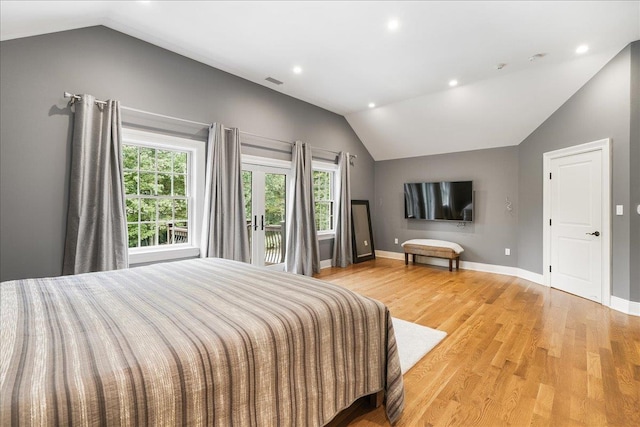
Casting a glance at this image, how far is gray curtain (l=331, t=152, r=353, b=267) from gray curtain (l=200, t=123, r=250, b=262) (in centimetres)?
225

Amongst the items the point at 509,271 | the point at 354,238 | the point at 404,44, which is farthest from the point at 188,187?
the point at 509,271

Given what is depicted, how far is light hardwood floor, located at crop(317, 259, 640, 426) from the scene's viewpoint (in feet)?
5.75

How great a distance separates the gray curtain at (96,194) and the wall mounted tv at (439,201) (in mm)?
5211

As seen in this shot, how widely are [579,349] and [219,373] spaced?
3.04 meters

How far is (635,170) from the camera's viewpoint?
132 inches

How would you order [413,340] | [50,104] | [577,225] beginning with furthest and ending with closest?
1. [577,225]
2. [50,104]
3. [413,340]

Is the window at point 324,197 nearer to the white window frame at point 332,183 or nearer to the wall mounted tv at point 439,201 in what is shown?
the white window frame at point 332,183

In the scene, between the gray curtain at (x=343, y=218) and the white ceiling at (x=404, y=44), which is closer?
the white ceiling at (x=404, y=44)

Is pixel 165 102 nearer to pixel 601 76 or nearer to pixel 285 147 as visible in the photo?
pixel 285 147

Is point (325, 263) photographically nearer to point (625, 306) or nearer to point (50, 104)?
point (625, 306)

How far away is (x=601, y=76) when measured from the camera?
375 centimetres

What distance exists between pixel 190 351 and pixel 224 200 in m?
3.18

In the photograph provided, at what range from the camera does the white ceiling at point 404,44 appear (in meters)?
2.80

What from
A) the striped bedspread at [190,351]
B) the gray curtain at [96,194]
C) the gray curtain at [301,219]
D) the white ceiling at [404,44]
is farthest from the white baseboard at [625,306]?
the gray curtain at [96,194]
